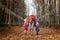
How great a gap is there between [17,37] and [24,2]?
76 cm

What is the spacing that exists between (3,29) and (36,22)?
2.32ft

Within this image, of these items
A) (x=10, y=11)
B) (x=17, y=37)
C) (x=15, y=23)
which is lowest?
(x=17, y=37)

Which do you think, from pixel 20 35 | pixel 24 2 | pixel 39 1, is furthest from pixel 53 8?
pixel 20 35

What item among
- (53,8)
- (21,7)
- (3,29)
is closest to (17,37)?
(3,29)

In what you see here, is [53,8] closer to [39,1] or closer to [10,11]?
[39,1]

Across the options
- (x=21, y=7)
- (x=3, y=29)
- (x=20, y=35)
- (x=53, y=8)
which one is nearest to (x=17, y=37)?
(x=20, y=35)

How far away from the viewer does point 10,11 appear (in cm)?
418

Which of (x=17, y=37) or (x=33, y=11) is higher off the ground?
(x=33, y=11)

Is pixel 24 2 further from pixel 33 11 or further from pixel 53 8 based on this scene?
pixel 53 8

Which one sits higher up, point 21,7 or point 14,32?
point 21,7

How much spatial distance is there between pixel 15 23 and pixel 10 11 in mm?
276

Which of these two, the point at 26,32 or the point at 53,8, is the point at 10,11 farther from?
the point at 53,8

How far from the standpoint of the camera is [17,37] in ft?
13.4

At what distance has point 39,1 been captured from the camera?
423 cm
